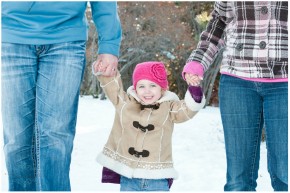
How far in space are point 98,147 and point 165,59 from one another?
7.75 meters

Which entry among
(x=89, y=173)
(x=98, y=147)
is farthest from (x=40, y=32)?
(x=98, y=147)

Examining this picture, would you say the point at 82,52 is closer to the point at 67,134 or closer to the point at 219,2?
the point at 67,134

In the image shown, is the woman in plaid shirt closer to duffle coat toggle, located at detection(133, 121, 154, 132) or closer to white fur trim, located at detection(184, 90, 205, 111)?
white fur trim, located at detection(184, 90, 205, 111)

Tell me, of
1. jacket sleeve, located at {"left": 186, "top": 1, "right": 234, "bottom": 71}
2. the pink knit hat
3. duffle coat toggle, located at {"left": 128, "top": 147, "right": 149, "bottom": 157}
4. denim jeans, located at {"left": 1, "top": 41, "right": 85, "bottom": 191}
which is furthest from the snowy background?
jacket sleeve, located at {"left": 186, "top": 1, "right": 234, "bottom": 71}

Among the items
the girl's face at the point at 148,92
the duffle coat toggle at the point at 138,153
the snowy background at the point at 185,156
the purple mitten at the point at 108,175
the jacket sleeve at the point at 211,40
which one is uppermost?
the jacket sleeve at the point at 211,40

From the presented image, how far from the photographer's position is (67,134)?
254 centimetres

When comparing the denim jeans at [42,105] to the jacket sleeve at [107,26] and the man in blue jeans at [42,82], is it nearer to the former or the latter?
the man in blue jeans at [42,82]

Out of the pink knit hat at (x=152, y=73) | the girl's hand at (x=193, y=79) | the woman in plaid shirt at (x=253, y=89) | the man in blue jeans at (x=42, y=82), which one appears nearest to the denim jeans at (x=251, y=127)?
the woman in plaid shirt at (x=253, y=89)

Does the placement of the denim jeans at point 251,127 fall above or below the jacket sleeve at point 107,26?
below

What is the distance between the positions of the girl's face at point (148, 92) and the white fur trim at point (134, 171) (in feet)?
1.25

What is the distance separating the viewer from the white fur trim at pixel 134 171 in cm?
280

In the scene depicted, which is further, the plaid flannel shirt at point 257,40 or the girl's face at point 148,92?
the girl's face at point 148,92

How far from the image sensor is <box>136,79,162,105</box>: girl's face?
2.85m

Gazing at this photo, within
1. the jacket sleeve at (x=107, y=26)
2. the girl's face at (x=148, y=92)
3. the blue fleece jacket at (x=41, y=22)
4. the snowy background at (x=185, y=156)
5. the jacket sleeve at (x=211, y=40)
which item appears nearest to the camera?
the blue fleece jacket at (x=41, y=22)
